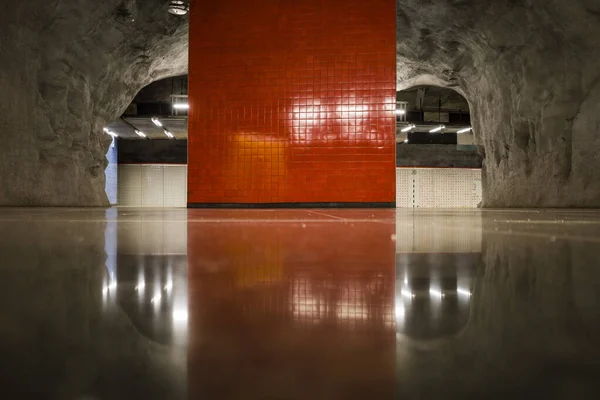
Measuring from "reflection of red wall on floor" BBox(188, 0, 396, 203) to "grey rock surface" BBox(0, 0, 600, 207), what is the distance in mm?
1727

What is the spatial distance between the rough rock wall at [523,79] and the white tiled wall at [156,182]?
35.5 feet

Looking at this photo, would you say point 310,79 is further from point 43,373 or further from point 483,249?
point 43,373

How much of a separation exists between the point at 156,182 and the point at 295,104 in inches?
482

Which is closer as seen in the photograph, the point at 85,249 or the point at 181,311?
the point at 181,311

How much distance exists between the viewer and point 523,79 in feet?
23.3

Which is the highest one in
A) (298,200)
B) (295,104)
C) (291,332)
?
(295,104)

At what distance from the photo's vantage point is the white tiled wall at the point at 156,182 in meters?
17.3

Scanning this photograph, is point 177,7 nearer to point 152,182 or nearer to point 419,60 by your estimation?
point 419,60

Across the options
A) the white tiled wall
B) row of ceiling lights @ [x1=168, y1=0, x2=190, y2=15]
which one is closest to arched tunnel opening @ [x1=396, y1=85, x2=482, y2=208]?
the white tiled wall

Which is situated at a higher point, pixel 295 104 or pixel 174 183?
pixel 295 104

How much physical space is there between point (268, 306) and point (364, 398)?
0.71ft

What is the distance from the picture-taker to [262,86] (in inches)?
267

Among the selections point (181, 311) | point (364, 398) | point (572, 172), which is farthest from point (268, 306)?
point (572, 172)

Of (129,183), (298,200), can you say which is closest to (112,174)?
(129,183)
